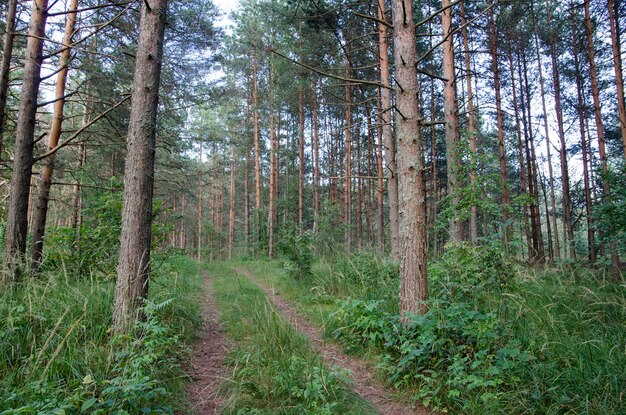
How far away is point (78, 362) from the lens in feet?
8.48

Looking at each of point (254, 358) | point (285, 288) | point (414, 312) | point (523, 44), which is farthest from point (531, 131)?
point (254, 358)

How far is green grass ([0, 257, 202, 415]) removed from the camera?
214 centimetres

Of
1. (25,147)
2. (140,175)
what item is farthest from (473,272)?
(25,147)

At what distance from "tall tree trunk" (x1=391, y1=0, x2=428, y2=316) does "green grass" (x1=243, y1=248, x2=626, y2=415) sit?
386mm

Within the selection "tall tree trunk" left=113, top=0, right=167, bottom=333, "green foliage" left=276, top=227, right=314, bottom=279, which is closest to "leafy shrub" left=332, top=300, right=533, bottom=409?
"tall tree trunk" left=113, top=0, right=167, bottom=333

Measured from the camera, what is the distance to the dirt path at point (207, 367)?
2795 millimetres

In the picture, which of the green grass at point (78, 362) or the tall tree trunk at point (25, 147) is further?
the tall tree trunk at point (25, 147)

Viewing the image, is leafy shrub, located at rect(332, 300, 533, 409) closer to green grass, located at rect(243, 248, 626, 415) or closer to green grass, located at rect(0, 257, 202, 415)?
green grass, located at rect(243, 248, 626, 415)

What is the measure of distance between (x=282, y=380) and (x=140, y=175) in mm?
2646

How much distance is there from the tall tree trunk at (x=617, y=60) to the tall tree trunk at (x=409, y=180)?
9702mm

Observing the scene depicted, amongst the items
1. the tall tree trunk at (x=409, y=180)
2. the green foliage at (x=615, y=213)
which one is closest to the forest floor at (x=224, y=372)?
the tall tree trunk at (x=409, y=180)

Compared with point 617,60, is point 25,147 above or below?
below

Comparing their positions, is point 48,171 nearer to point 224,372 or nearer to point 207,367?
point 207,367

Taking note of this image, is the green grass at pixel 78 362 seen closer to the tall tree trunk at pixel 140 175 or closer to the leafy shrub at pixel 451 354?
the tall tree trunk at pixel 140 175
